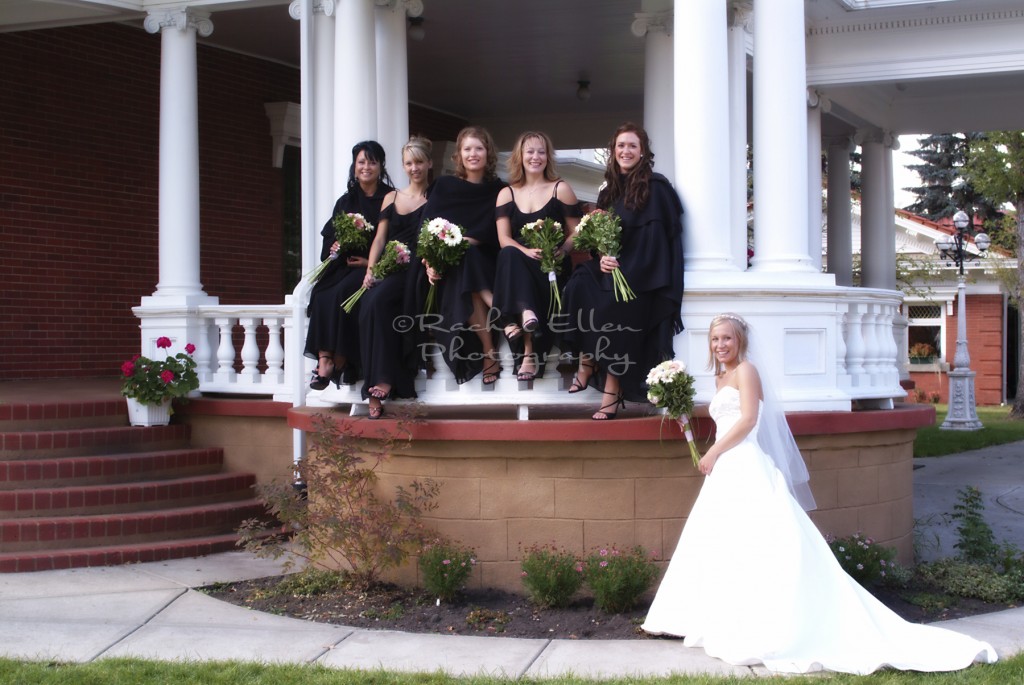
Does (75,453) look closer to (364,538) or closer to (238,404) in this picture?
(238,404)

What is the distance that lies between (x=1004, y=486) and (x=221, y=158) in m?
9.51

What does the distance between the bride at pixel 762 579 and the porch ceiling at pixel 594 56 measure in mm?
5015

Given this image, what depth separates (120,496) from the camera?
867 centimetres

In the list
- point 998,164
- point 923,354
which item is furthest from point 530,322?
point 923,354

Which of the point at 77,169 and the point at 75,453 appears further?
the point at 77,169

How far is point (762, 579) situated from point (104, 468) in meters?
5.34

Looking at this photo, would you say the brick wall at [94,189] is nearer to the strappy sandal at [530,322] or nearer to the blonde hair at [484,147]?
the blonde hair at [484,147]

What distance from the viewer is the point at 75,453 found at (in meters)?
9.05

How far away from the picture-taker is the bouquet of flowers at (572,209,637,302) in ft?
22.5

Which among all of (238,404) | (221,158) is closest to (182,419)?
(238,404)

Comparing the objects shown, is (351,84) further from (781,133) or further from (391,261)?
(781,133)

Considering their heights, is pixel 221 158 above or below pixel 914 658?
above

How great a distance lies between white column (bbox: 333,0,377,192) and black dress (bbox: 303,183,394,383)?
1.14 m

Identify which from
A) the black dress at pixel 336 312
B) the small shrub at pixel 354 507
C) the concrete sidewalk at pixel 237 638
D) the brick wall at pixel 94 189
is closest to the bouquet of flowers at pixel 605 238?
the small shrub at pixel 354 507
